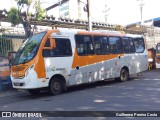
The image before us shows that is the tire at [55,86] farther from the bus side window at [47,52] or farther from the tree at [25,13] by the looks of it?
the tree at [25,13]

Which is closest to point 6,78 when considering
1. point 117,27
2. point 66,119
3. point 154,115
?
point 66,119

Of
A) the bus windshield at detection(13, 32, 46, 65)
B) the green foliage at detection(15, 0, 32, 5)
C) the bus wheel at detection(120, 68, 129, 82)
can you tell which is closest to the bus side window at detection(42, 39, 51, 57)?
the bus windshield at detection(13, 32, 46, 65)

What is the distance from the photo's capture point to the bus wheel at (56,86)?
39.1 feet

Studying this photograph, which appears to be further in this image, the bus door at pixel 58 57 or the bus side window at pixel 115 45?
the bus side window at pixel 115 45

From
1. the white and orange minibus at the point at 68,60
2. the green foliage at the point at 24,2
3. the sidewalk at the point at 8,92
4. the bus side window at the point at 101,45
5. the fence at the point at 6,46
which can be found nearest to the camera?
the white and orange minibus at the point at 68,60

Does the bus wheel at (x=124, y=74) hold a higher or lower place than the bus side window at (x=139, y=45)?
lower

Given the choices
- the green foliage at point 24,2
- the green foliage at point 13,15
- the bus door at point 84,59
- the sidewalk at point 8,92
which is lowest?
the sidewalk at point 8,92

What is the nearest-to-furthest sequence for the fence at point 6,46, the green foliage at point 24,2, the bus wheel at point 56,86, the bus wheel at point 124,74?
the bus wheel at point 56,86 < the fence at point 6,46 < the bus wheel at point 124,74 < the green foliage at point 24,2

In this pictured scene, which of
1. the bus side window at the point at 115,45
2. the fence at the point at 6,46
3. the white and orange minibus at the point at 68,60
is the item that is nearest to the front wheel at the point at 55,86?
the white and orange minibus at the point at 68,60

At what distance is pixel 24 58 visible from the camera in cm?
1165

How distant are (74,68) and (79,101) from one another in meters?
3.22

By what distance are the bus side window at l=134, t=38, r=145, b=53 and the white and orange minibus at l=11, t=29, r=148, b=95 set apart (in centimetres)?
88

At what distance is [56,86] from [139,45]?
731 cm

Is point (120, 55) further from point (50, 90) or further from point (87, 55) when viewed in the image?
point (50, 90)
